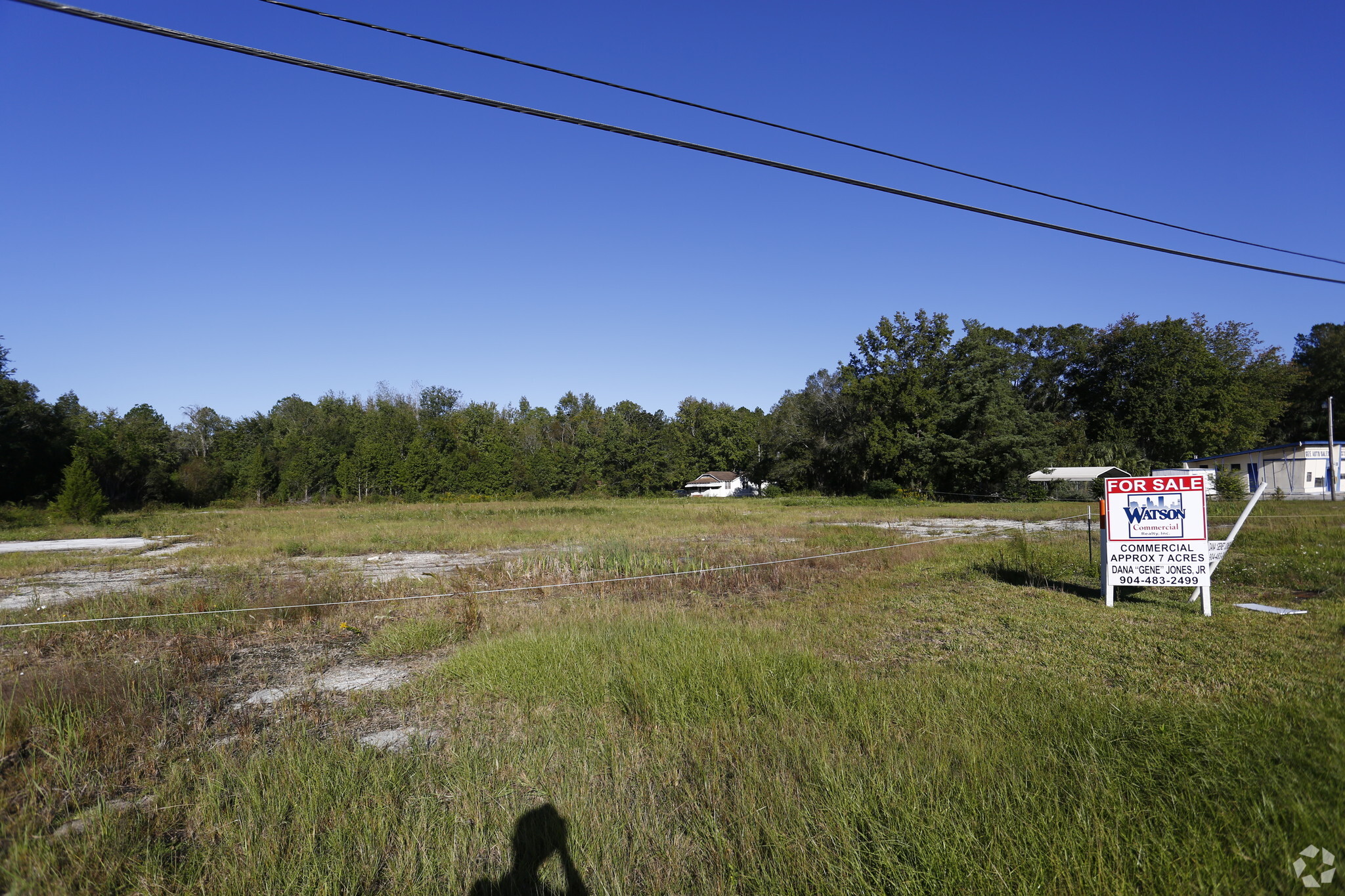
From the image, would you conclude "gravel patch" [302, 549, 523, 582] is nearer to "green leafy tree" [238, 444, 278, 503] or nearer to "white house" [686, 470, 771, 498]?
"green leafy tree" [238, 444, 278, 503]

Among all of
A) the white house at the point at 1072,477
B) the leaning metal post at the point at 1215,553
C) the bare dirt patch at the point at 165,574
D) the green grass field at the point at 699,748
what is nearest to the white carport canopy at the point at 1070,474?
the white house at the point at 1072,477

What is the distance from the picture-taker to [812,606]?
10523 mm

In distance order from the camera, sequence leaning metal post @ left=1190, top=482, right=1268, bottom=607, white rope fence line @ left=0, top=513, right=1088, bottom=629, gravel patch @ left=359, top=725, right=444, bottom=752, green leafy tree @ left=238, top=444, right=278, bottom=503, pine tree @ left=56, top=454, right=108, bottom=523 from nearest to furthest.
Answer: gravel patch @ left=359, top=725, right=444, bottom=752 → leaning metal post @ left=1190, top=482, right=1268, bottom=607 → white rope fence line @ left=0, top=513, right=1088, bottom=629 → pine tree @ left=56, top=454, right=108, bottom=523 → green leafy tree @ left=238, top=444, right=278, bottom=503

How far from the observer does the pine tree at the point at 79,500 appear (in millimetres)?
35000

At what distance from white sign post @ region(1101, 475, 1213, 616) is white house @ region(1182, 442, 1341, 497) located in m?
47.9

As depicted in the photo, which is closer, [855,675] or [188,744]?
[188,744]

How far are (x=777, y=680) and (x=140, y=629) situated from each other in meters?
9.06

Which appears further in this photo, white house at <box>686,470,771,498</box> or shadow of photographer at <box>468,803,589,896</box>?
white house at <box>686,470,771,498</box>

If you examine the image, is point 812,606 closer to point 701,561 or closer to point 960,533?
→ point 701,561

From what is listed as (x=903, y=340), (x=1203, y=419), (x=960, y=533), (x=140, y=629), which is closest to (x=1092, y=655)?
(x=140, y=629)

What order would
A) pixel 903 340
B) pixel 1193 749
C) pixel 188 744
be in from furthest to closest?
pixel 903 340, pixel 188 744, pixel 1193 749

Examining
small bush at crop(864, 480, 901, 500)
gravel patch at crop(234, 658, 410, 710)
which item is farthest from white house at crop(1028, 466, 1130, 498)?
gravel patch at crop(234, 658, 410, 710)

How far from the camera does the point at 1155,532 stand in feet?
32.4

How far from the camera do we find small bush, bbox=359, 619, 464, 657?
855 centimetres
